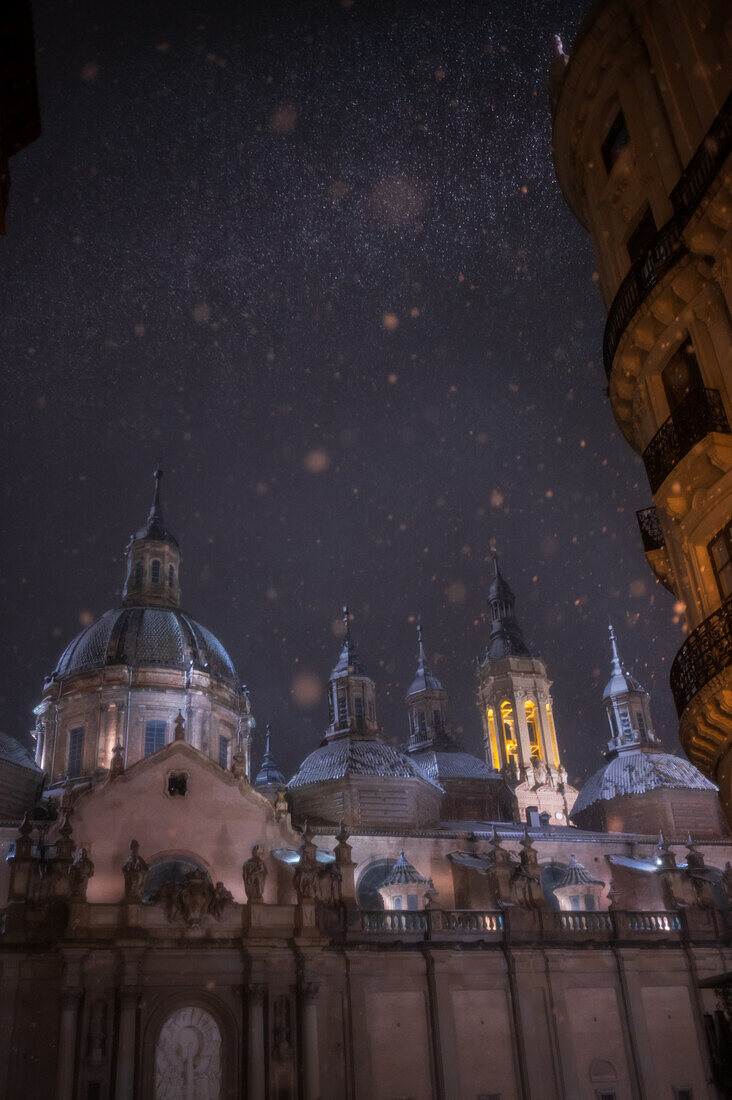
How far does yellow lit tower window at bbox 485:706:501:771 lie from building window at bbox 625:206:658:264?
180 feet

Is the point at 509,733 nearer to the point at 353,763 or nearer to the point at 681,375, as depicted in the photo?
the point at 353,763

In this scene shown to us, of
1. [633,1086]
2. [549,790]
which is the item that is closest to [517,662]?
[549,790]

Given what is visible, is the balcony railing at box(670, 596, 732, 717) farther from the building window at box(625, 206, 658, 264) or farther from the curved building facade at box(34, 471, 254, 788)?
the curved building facade at box(34, 471, 254, 788)

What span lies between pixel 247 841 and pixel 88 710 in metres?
16.0

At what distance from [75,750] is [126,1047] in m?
22.0

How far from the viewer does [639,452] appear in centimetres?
2308

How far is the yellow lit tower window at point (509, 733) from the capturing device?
2803 inches

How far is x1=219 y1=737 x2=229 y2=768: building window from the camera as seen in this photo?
51375 millimetres

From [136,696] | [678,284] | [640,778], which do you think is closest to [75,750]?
[136,696]

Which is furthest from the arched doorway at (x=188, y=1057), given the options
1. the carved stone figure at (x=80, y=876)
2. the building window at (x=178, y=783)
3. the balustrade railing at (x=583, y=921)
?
the balustrade railing at (x=583, y=921)

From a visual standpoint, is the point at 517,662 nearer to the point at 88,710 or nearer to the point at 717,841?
the point at 717,841

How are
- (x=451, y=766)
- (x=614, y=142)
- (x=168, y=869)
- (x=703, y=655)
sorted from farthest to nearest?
(x=451, y=766) → (x=168, y=869) → (x=614, y=142) → (x=703, y=655)

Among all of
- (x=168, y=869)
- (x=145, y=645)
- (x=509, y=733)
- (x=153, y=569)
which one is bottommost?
(x=168, y=869)

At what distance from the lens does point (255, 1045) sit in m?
31.1
